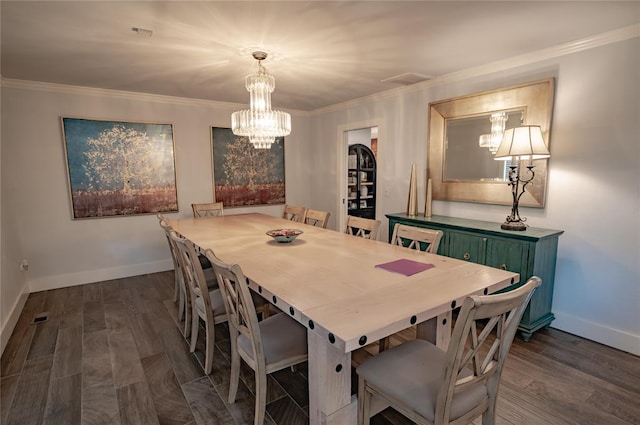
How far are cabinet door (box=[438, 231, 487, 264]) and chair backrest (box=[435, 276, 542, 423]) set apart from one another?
5.70 feet

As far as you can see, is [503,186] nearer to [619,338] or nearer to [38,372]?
[619,338]

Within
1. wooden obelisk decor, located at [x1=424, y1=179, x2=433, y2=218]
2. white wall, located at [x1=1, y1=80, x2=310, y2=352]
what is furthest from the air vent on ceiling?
white wall, located at [x1=1, y1=80, x2=310, y2=352]

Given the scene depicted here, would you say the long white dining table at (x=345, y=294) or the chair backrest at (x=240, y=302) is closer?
the long white dining table at (x=345, y=294)

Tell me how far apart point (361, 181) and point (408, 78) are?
286 centimetres

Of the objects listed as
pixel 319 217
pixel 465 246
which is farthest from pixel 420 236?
pixel 319 217

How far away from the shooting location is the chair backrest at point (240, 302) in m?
1.52

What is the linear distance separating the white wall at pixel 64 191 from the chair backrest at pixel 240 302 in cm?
241

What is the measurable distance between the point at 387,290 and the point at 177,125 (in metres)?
4.00

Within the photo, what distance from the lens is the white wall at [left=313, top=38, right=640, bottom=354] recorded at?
7.98 feet

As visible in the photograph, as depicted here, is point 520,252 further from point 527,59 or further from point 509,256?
point 527,59

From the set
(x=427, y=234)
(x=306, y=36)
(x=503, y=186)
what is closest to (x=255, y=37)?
(x=306, y=36)

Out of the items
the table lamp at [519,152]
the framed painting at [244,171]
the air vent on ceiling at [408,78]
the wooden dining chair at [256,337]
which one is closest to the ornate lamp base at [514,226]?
the table lamp at [519,152]

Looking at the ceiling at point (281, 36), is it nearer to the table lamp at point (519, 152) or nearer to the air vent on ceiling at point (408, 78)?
the air vent on ceiling at point (408, 78)

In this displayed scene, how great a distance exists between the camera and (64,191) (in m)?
3.85
